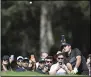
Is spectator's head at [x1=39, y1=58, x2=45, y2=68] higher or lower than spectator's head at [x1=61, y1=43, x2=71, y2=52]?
above

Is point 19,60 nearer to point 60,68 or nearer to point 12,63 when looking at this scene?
point 12,63

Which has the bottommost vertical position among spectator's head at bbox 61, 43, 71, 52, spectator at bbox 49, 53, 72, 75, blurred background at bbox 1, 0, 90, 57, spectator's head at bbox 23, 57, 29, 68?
spectator at bbox 49, 53, 72, 75

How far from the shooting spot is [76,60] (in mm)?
2645

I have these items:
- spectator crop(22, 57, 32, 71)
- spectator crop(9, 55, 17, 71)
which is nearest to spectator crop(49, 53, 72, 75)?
spectator crop(22, 57, 32, 71)

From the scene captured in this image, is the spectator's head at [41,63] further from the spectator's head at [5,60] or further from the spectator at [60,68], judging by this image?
the spectator's head at [5,60]

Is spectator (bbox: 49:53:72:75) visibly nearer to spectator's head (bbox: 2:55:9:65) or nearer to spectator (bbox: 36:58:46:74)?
spectator (bbox: 36:58:46:74)

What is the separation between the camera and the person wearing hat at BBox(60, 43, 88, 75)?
8.51ft

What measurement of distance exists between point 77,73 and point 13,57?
504 millimetres

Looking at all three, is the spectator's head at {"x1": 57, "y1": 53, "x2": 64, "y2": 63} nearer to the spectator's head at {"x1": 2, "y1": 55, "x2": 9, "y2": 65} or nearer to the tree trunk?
the spectator's head at {"x1": 2, "y1": 55, "x2": 9, "y2": 65}

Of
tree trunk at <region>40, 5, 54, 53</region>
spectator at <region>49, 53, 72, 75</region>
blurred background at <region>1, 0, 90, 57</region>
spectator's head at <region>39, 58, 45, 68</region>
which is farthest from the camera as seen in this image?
tree trunk at <region>40, 5, 54, 53</region>

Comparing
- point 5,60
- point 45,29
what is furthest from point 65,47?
point 45,29

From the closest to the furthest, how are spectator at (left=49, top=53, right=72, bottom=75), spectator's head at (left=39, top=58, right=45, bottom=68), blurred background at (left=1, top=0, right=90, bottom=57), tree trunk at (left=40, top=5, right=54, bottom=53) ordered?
spectator at (left=49, top=53, right=72, bottom=75), spectator's head at (left=39, top=58, right=45, bottom=68), blurred background at (left=1, top=0, right=90, bottom=57), tree trunk at (left=40, top=5, right=54, bottom=53)

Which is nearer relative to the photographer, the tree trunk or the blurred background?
the blurred background

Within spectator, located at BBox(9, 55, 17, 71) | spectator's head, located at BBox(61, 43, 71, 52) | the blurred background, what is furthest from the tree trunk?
spectator, located at BBox(9, 55, 17, 71)
